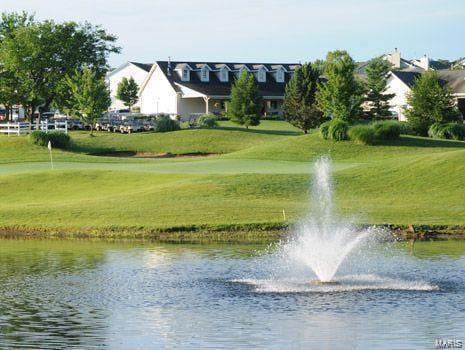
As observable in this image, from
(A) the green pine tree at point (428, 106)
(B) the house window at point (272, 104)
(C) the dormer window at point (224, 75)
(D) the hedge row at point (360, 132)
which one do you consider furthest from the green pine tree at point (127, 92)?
(D) the hedge row at point (360, 132)

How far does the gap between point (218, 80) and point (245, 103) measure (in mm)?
25893

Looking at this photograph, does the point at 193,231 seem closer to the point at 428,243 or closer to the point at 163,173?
the point at 428,243

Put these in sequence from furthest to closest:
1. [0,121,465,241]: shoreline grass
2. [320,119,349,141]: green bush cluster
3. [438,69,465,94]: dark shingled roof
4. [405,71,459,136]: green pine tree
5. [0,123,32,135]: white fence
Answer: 1. [438,69,465,94]: dark shingled roof
2. [0,123,32,135]: white fence
3. [405,71,459,136]: green pine tree
4. [320,119,349,141]: green bush cluster
5. [0,121,465,241]: shoreline grass

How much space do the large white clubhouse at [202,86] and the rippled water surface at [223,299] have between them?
81480 mm

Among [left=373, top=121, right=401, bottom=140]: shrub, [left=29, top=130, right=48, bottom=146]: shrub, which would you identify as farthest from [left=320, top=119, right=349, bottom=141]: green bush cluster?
[left=29, top=130, right=48, bottom=146]: shrub

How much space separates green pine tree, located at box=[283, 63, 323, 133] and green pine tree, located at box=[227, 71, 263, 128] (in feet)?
10.5

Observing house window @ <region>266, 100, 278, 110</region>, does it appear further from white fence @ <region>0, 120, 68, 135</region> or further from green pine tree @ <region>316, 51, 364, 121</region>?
white fence @ <region>0, 120, 68, 135</region>

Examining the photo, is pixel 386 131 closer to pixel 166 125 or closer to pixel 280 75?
pixel 166 125

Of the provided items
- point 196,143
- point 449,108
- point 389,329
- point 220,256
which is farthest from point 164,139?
point 389,329

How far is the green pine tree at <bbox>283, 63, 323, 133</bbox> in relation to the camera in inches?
3543

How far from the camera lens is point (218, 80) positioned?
401ft

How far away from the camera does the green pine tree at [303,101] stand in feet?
295

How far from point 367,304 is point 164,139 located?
58026mm

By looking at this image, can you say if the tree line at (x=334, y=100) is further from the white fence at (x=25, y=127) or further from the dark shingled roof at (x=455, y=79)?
the white fence at (x=25, y=127)
